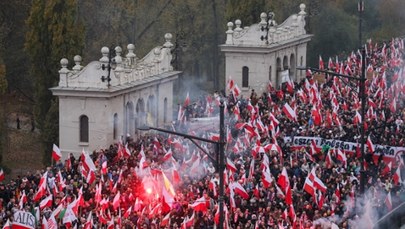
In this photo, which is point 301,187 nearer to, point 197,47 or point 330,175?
point 330,175

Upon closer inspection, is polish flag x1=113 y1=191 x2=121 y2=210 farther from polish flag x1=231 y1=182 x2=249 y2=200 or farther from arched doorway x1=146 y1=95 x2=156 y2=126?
arched doorway x1=146 y1=95 x2=156 y2=126

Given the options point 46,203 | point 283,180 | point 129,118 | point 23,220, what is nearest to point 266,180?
point 283,180

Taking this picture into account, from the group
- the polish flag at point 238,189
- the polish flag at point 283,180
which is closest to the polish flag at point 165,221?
the polish flag at point 238,189

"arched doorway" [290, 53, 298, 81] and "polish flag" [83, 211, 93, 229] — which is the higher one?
"arched doorway" [290, 53, 298, 81]

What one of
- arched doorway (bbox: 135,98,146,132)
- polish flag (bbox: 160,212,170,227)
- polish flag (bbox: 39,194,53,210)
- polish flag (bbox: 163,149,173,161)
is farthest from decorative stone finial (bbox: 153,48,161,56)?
polish flag (bbox: 160,212,170,227)

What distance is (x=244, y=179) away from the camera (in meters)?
36.1

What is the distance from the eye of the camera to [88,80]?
4722 centimetres

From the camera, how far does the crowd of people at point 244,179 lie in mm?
32344

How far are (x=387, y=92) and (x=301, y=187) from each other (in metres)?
17.4

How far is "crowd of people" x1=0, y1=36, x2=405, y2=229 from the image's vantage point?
32344 millimetres

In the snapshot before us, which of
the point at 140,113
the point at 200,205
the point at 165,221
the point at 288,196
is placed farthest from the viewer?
the point at 140,113

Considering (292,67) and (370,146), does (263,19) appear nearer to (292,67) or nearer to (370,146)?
(292,67)

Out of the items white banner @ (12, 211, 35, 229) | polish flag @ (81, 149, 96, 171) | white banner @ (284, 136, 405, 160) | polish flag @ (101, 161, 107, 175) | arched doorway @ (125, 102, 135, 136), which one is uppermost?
arched doorway @ (125, 102, 135, 136)

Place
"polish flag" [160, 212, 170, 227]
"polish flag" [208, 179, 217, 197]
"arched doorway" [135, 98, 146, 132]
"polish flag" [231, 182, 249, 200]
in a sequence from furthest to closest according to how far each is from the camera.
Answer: "arched doorway" [135, 98, 146, 132]
"polish flag" [208, 179, 217, 197]
"polish flag" [231, 182, 249, 200]
"polish flag" [160, 212, 170, 227]
